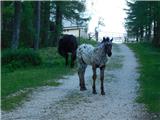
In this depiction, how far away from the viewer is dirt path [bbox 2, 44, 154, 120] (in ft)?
43.3

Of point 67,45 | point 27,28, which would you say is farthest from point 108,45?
point 27,28

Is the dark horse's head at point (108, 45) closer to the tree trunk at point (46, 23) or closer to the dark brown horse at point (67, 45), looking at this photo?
the dark brown horse at point (67, 45)

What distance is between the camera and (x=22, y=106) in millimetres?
14898

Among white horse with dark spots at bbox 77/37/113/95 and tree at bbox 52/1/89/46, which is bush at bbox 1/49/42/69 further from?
tree at bbox 52/1/89/46

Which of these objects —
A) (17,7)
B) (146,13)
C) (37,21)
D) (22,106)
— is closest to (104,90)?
(22,106)

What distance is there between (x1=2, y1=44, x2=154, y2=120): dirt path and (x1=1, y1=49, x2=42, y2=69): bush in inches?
386

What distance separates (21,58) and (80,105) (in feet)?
52.9

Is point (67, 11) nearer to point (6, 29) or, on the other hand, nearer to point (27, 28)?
point (27, 28)

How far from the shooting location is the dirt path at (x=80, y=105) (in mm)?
13211

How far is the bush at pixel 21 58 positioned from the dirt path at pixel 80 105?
9.80 metres

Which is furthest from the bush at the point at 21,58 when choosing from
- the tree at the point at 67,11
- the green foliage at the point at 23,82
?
the tree at the point at 67,11

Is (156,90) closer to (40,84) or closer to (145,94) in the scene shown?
(145,94)

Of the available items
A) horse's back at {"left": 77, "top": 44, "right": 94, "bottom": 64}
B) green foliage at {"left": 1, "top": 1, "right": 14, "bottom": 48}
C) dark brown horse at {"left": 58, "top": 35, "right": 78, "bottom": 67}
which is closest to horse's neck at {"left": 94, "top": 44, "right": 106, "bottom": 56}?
horse's back at {"left": 77, "top": 44, "right": 94, "bottom": 64}

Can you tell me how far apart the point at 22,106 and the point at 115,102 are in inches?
110
